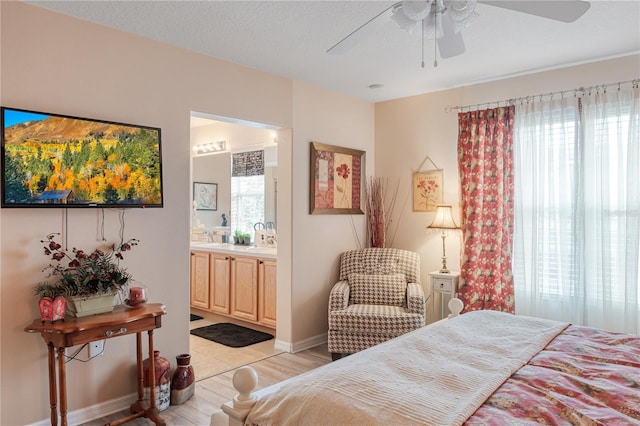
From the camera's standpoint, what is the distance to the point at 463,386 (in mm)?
1548

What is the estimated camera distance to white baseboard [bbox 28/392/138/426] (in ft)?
8.77

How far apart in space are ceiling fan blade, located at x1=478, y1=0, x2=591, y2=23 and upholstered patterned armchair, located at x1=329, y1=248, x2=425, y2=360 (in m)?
2.45

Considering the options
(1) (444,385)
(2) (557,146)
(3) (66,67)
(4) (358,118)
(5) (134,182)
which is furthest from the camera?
(4) (358,118)

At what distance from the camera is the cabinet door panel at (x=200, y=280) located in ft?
17.0

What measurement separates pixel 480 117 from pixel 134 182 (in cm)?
308

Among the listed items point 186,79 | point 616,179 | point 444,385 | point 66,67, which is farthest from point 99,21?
point 616,179

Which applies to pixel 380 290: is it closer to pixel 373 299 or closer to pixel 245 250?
pixel 373 299

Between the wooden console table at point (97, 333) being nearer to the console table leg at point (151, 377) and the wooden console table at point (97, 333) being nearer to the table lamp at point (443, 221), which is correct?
the console table leg at point (151, 377)

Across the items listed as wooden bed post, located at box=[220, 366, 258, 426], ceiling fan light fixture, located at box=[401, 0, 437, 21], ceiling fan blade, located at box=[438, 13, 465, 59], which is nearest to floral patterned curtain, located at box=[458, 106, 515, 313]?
ceiling fan blade, located at box=[438, 13, 465, 59]

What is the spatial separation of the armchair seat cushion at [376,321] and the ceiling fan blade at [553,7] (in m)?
2.48

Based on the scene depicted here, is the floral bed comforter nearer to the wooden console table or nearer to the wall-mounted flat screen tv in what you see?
the wooden console table

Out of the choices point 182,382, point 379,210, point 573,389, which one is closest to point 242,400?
point 573,389

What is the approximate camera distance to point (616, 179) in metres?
3.34

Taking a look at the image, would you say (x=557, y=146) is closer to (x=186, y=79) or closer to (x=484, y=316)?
(x=484, y=316)
